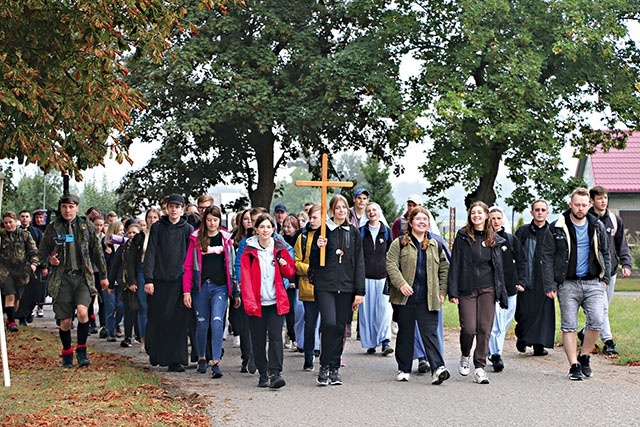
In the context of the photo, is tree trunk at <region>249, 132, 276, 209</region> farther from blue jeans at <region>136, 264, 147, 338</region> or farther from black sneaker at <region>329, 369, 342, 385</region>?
black sneaker at <region>329, 369, 342, 385</region>

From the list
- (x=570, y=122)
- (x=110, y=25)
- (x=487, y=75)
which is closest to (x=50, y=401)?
(x=110, y=25)

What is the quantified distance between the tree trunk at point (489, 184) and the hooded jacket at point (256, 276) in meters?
20.3

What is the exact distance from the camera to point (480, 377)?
10.8 m

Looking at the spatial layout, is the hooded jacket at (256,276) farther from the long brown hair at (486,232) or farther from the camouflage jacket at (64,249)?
the camouflage jacket at (64,249)

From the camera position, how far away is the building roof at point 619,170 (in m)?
47.9

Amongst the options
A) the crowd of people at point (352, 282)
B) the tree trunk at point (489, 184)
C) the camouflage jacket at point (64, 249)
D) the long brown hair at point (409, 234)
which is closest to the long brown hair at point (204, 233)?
the crowd of people at point (352, 282)

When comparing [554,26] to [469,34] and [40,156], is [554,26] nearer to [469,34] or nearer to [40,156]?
[469,34]

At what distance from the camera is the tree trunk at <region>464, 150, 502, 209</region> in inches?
1230

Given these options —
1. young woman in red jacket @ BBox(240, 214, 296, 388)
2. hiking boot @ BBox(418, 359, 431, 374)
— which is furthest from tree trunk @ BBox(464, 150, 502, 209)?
young woman in red jacket @ BBox(240, 214, 296, 388)

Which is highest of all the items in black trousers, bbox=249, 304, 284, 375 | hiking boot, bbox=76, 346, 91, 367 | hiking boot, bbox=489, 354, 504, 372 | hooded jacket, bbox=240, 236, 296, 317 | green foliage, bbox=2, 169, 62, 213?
green foliage, bbox=2, 169, 62, 213

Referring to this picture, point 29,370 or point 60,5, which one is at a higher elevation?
point 60,5

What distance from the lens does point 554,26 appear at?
30.3 m

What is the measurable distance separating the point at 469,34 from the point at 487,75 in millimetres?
1498

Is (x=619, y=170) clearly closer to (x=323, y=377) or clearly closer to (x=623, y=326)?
(x=623, y=326)
